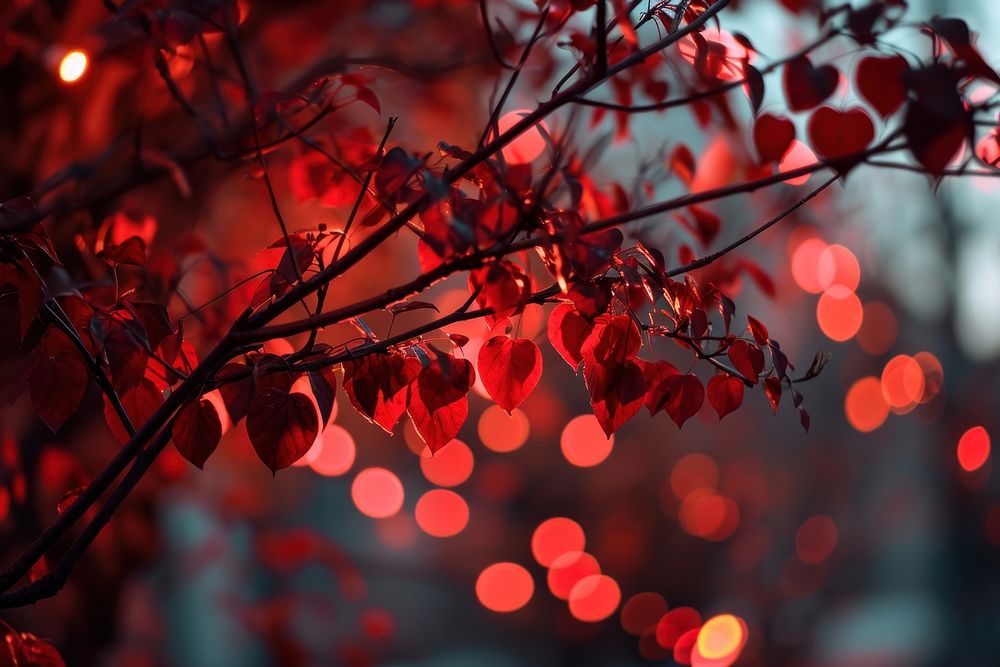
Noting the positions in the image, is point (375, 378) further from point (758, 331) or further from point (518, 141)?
point (518, 141)

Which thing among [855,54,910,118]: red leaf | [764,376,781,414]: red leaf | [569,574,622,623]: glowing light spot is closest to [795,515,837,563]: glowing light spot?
[569,574,622,623]: glowing light spot

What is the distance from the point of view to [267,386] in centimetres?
62

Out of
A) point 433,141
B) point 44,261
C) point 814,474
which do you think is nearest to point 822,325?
point 814,474

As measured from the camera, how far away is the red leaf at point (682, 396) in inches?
25.8

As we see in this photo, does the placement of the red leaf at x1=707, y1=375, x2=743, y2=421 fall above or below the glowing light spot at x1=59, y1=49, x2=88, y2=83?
below

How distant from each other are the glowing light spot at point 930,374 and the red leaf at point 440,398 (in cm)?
300

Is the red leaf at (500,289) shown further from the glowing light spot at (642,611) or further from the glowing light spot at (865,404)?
the glowing light spot at (865,404)

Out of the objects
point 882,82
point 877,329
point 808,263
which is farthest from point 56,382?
point 877,329

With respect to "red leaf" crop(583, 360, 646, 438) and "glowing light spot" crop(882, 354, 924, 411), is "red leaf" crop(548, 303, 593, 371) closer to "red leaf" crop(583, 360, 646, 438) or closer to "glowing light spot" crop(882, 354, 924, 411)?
"red leaf" crop(583, 360, 646, 438)

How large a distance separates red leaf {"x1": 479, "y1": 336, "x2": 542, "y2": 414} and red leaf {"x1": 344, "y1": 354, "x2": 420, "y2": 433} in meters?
0.06

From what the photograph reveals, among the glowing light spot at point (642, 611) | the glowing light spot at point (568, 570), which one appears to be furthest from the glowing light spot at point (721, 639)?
the glowing light spot at point (568, 570)

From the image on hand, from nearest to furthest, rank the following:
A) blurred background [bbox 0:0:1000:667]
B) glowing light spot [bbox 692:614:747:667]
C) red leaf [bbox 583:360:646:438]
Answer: red leaf [bbox 583:360:646:438] → blurred background [bbox 0:0:1000:667] → glowing light spot [bbox 692:614:747:667]

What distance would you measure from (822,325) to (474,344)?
3.10 meters

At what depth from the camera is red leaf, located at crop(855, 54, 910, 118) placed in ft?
1.65
